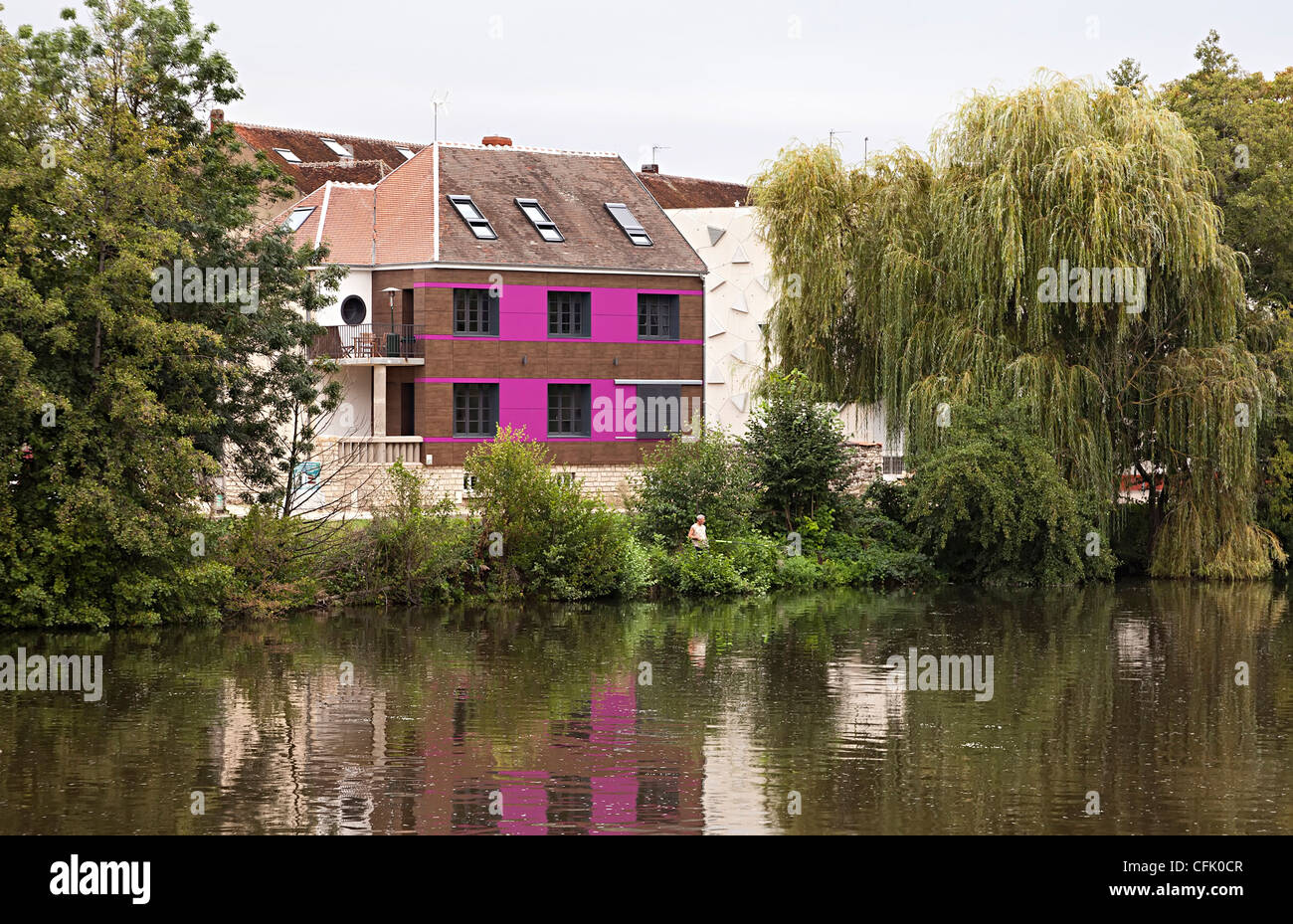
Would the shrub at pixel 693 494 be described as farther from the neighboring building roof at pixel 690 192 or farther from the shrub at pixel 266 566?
the neighboring building roof at pixel 690 192

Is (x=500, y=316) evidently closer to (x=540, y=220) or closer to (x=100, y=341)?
(x=540, y=220)

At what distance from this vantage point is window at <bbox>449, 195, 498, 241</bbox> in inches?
1855

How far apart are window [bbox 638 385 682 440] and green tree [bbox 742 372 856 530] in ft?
40.2

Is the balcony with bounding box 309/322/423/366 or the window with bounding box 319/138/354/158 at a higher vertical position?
the window with bounding box 319/138/354/158

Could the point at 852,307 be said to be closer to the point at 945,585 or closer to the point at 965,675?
the point at 945,585

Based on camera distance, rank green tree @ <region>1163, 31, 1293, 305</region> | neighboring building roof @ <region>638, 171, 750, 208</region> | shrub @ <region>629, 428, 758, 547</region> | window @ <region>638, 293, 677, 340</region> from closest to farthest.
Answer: shrub @ <region>629, 428, 758, 547</region>, green tree @ <region>1163, 31, 1293, 305</region>, window @ <region>638, 293, 677, 340</region>, neighboring building roof @ <region>638, 171, 750, 208</region>

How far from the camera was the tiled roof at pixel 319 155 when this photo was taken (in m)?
54.2

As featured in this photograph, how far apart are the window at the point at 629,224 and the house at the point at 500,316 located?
8 centimetres

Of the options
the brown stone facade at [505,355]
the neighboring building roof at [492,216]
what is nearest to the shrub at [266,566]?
the brown stone facade at [505,355]

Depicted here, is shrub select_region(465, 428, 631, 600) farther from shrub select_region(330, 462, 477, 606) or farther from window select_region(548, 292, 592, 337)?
window select_region(548, 292, 592, 337)

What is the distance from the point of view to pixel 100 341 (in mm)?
26453

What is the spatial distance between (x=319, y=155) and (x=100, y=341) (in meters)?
33.3

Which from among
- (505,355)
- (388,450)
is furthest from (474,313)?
(388,450)

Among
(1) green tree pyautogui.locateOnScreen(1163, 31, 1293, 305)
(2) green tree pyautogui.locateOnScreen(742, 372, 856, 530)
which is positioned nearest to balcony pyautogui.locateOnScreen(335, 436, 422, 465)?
(2) green tree pyautogui.locateOnScreen(742, 372, 856, 530)
